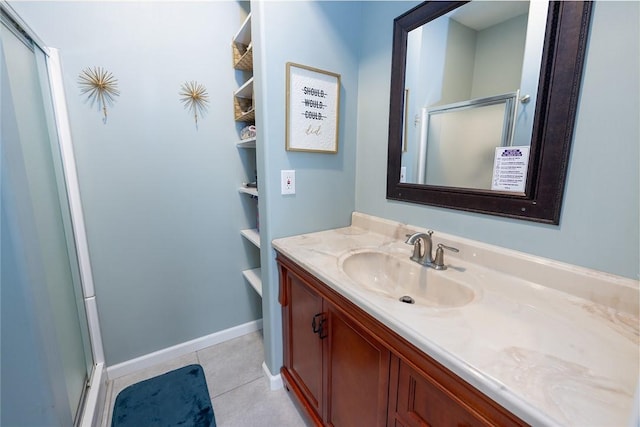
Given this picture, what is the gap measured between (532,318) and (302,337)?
88cm

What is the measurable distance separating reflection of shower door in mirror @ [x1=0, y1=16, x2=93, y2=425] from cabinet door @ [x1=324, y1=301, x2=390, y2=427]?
0.92 meters

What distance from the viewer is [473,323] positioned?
639 mm

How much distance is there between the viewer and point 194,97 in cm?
157

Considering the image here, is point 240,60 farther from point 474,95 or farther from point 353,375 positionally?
point 353,375

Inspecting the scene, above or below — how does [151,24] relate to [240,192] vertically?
above

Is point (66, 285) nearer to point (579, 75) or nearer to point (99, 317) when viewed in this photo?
point (99, 317)

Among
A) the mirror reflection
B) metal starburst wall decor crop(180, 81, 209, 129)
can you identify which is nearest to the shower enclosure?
metal starburst wall decor crop(180, 81, 209, 129)

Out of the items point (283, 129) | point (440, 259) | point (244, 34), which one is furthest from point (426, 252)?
point (244, 34)

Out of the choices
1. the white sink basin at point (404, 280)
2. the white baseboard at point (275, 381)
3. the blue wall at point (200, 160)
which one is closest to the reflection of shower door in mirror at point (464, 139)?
the blue wall at point (200, 160)

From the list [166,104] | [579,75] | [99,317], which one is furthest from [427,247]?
[99,317]

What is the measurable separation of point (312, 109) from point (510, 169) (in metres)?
0.89

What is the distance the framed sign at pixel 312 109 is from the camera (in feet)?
4.14

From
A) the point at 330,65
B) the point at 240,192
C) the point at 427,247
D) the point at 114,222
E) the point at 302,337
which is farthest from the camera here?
the point at 240,192

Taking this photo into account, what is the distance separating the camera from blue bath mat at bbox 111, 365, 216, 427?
1309mm
